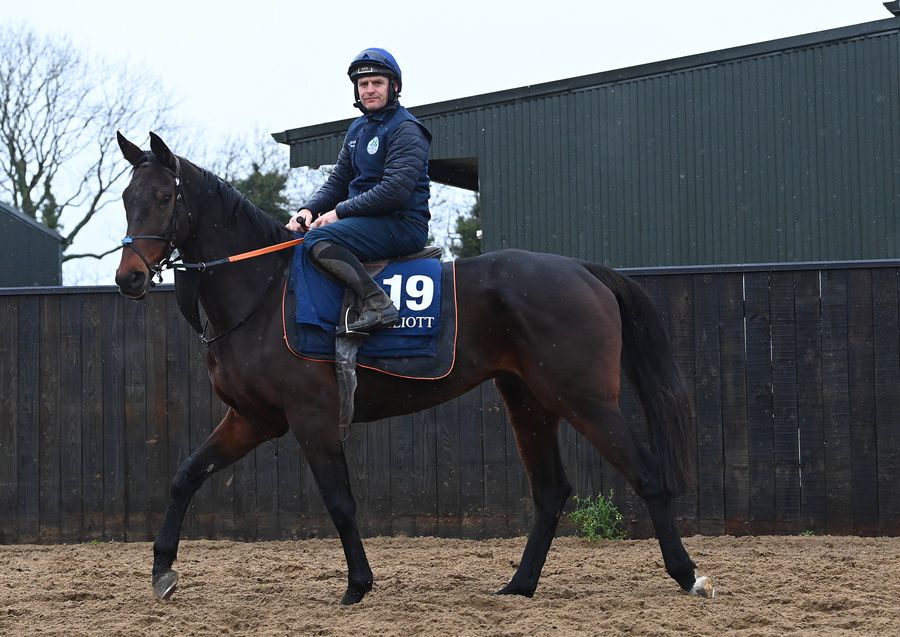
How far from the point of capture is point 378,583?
5.87 m

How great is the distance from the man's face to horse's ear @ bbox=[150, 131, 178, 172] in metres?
1.07

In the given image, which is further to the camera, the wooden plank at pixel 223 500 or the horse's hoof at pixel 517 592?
the wooden plank at pixel 223 500

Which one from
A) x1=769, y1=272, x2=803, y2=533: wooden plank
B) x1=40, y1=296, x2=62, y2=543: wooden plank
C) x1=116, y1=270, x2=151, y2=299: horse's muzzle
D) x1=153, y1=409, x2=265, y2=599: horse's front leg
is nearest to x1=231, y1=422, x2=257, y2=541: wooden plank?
x1=40, y1=296, x2=62, y2=543: wooden plank

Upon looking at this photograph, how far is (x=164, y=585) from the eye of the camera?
211 inches

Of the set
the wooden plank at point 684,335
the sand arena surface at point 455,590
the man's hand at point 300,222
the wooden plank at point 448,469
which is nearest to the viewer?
the sand arena surface at point 455,590

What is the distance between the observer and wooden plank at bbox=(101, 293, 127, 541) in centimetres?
805

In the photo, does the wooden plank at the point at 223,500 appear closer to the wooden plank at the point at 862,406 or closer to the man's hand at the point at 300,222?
the man's hand at the point at 300,222

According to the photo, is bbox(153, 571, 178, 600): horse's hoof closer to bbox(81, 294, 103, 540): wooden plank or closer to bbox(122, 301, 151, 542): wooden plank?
bbox(122, 301, 151, 542): wooden plank

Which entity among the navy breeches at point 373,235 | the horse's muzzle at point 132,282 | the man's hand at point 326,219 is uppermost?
the man's hand at point 326,219

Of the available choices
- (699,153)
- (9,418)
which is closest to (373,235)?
(9,418)

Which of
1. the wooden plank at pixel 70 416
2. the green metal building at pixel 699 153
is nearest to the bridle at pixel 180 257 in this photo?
the wooden plank at pixel 70 416

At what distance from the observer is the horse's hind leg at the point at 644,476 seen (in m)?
5.16

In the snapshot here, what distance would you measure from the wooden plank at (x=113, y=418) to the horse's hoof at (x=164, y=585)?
9.39 ft

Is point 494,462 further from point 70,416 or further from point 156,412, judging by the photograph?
point 70,416
